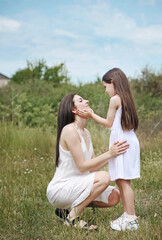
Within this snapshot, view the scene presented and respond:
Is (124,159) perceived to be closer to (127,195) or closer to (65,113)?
(127,195)

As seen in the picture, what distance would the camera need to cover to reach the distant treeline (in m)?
10.6

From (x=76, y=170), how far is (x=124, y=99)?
884mm

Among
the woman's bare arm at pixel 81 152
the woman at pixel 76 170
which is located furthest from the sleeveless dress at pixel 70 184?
the woman's bare arm at pixel 81 152

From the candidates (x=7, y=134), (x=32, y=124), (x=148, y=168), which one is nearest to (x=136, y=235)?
(x=148, y=168)

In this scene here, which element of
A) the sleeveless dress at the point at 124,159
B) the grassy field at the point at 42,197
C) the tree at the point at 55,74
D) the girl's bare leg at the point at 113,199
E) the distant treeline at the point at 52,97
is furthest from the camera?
the tree at the point at 55,74

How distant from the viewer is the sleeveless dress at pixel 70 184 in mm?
3131

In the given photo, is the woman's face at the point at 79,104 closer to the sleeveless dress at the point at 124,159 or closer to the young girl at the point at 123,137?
the young girl at the point at 123,137

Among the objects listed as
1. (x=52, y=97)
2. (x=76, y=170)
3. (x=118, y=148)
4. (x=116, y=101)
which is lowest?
(x=76, y=170)

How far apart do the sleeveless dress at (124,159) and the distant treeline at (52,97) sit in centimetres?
534

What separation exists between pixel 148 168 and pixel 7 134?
353 cm

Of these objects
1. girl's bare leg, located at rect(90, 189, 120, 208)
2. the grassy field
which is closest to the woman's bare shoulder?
girl's bare leg, located at rect(90, 189, 120, 208)

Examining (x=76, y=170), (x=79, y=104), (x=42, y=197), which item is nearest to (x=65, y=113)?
(x=79, y=104)

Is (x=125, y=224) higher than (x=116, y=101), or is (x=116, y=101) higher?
(x=116, y=101)

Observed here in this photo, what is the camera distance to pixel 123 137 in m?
3.22
